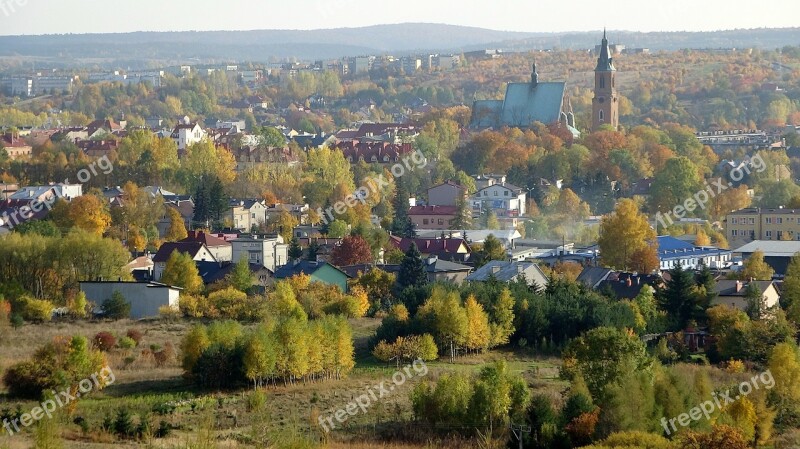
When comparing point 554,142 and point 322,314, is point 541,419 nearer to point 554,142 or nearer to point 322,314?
point 322,314

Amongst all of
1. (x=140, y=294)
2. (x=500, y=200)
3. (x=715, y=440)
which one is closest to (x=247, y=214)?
(x=500, y=200)

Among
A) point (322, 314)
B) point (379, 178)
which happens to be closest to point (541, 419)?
point (322, 314)

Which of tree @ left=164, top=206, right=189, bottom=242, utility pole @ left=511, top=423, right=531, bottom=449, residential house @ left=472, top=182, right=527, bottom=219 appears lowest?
residential house @ left=472, top=182, right=527, bottom=219

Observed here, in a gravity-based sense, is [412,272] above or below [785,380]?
below

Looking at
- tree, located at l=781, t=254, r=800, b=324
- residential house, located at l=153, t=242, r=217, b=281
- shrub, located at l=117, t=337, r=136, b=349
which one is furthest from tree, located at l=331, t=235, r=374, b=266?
tree, located at l=781, t=254, r=800, b=324

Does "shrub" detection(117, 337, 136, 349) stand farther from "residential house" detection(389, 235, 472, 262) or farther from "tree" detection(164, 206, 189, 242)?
"tree" detection(164, 206, 189, 242)

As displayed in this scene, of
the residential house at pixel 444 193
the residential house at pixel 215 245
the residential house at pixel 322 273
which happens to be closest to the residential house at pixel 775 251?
the residential house at pixel 322 273

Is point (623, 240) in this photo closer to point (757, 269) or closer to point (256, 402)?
point (757, 269)

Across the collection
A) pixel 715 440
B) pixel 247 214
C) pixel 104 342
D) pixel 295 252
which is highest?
pixel 715 440
